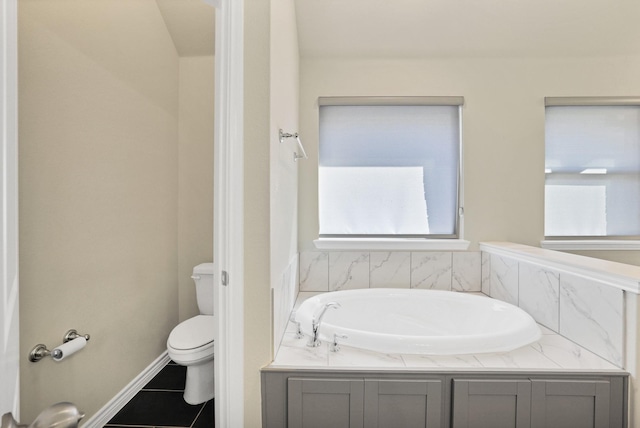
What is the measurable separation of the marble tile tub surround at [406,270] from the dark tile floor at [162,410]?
1.14 metres

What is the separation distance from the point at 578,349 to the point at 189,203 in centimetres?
256

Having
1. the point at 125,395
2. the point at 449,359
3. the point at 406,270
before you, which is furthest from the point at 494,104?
the point at 125,395

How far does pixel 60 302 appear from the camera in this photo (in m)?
1.43

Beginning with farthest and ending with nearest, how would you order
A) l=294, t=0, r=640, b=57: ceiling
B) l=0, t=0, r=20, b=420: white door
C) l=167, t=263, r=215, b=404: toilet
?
l=294, t=0, r=640, b=57: ceiling
l=167, t=263, r=215, b=404: toilet
l=0, t=0, r=20, b=420: white door

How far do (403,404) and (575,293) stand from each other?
1.02 meters

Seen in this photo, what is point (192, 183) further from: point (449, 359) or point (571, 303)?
point (571, 303)

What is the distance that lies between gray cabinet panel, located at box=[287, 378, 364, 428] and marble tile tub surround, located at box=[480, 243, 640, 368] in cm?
107

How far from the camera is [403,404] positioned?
123cm

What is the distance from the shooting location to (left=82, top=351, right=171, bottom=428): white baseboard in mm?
1608

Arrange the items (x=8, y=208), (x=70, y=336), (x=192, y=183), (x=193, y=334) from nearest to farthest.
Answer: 1. (x=8, y=208)
2. (x=70, y=336)
3. (x=193, y=334)
4. (x=192, y=183)

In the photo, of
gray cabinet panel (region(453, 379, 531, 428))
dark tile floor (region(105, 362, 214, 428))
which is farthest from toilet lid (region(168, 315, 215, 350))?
gray cabinet panel (region(453, 379, 531, 428))

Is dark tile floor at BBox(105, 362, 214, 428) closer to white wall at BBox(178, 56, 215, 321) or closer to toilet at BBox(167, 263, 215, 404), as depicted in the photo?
toilet at BBox(167, 263, 215, 404)

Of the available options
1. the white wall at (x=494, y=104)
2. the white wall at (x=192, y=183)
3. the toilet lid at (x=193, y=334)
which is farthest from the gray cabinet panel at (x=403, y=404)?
the white wall at (x=192, y=183)

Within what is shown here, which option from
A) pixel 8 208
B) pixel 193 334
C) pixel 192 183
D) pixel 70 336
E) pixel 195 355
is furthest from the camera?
pixel 192 183
